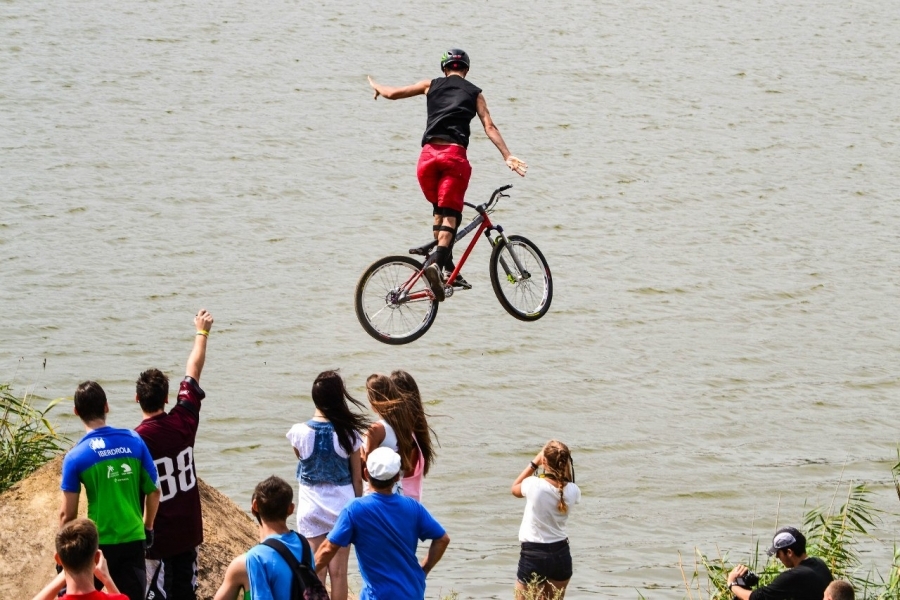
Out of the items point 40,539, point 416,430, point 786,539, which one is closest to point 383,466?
point 416,430

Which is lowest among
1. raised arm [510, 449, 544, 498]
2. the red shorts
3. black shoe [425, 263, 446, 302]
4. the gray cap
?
the gray cap

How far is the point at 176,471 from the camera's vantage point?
21.7 ft

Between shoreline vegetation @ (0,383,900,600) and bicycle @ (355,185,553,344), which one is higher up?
bicycle @ (355,185,553,344)

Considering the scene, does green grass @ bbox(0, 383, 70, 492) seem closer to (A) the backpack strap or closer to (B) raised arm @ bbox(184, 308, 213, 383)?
(B) raised arm @ bbox(184, 308, 213, 383)

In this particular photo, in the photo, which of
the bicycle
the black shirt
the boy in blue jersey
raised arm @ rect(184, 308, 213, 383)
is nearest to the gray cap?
the black shirt

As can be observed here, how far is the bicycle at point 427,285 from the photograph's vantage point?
425 inches

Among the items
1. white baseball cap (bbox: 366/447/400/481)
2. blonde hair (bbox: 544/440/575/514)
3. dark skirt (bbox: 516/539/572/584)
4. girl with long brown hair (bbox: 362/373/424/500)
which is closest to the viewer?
white baseball cap (bbox: 366/447/400/481)

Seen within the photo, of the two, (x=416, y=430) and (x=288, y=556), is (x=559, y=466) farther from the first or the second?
(x=288, y=556)

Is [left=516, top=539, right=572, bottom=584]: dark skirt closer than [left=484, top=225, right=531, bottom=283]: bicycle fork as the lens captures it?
Yes

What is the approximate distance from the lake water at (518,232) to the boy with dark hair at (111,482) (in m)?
6.35

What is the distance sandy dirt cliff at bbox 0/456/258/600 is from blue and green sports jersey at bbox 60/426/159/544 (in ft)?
5.79

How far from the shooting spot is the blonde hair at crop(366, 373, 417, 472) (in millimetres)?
6906

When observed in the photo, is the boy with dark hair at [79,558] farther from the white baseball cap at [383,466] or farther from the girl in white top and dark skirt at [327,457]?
the girl in white top and dark skirt at [327,457]

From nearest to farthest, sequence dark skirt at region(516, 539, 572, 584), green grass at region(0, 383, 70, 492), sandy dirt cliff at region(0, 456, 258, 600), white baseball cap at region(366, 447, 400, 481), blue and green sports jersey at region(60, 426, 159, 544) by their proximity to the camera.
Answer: white baseball cap at region(366, 447, 400, 481)
blue and green sports jersey at region(60, 426, 159, 544)
sandy dirt cliff at region(0, 456, 258, 600)
dark skirt at region(516, 539, 572, 584)
green grass at region(0, 383, 70, 492)
